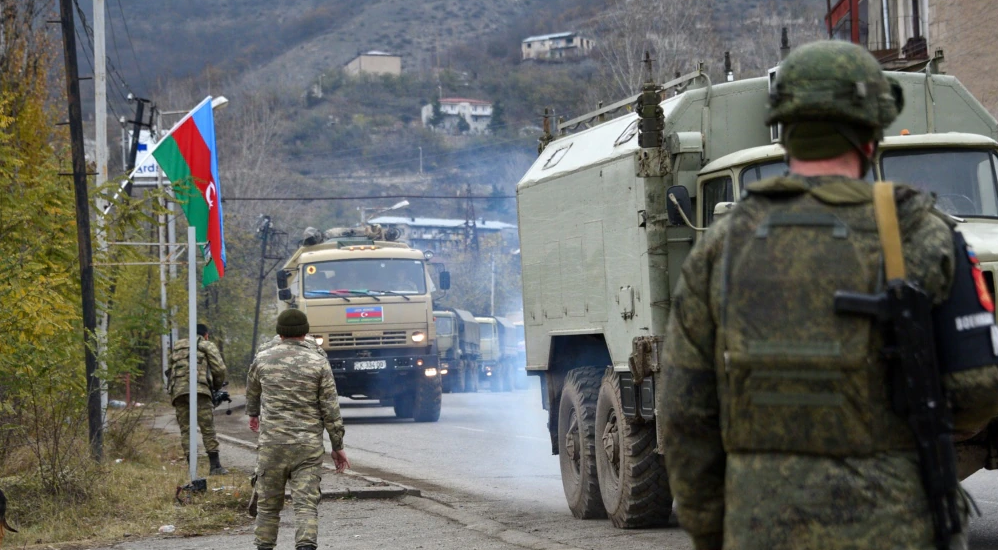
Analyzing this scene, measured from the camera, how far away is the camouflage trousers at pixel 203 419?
15.1 m

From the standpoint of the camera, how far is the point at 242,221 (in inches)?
2746

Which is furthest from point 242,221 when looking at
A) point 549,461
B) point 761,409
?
point 761,409

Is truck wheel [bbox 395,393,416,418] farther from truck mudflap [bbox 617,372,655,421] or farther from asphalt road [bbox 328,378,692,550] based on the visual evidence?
truck mudflap [bbox 617,372,655,421]

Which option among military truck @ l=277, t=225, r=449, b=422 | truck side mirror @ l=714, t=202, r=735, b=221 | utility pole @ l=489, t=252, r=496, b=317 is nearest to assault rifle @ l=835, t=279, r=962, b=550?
truck side mirror @ l=714, t=202, r=735, b=221

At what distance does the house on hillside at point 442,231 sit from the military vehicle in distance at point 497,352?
30376mm

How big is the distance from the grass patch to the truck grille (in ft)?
34.8

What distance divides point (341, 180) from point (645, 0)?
90.8 m

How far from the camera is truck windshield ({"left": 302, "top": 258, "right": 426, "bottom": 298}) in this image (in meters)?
24.0

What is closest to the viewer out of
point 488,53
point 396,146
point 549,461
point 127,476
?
point 127,476

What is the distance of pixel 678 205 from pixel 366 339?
52.6 feet

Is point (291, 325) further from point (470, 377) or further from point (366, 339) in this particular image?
point (470, 377)

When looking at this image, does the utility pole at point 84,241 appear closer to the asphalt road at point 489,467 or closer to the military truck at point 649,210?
the asphalt road at point 489,467

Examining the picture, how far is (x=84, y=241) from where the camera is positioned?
13438 millimetres

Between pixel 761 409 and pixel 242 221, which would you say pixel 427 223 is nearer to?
pixel 242 221
